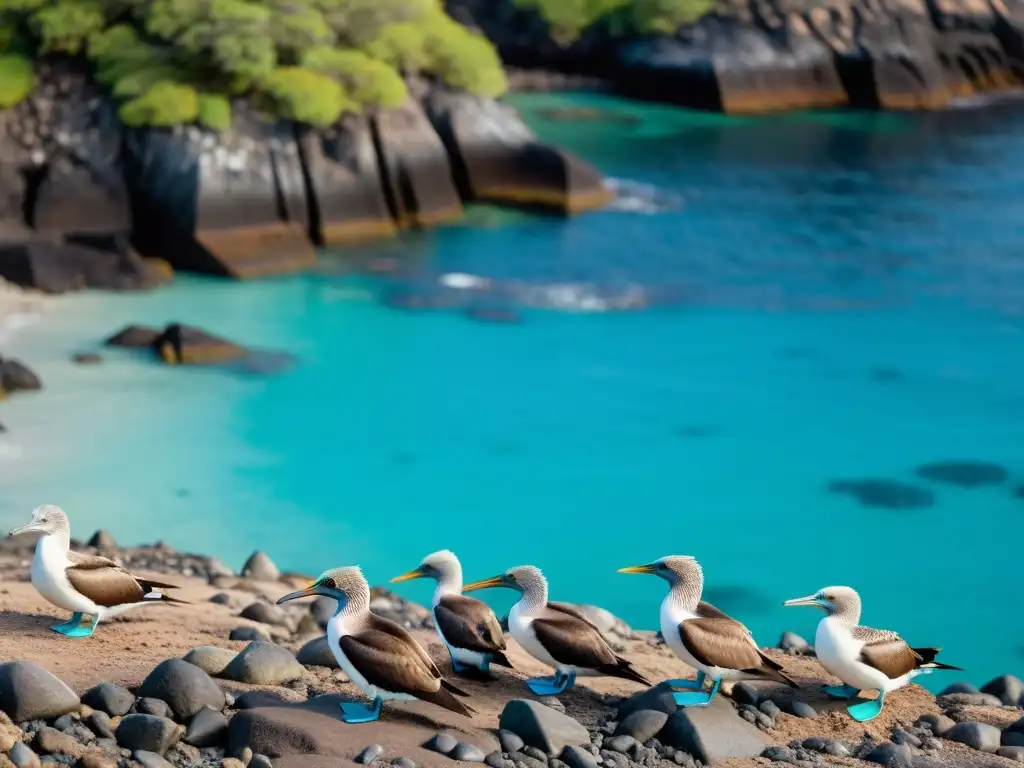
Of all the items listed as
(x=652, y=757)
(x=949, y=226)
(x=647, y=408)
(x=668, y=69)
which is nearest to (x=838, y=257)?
(x=949, y=226)

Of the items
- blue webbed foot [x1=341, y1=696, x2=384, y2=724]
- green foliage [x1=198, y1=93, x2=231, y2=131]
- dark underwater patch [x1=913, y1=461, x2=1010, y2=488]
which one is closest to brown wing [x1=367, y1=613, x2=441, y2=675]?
blue webbed foot [x1=341, y1=696, x2=384, y2=724]

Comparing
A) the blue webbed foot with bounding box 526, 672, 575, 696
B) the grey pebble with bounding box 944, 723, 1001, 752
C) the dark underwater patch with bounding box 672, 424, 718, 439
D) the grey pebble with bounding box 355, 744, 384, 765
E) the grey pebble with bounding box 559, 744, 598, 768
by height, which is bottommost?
the dark underwater patch with bounding box 672, 424, 718, 439

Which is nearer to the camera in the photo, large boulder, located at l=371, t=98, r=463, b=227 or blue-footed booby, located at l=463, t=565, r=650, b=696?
blue-footed booby, located at l=463, t=565, r=650, b=696

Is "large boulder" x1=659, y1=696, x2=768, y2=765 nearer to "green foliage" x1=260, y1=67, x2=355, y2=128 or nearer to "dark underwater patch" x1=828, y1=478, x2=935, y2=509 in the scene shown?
"dark underwater patch" x1=828, y1=478, x2=935, y2=509

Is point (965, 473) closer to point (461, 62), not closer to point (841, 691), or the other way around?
point (841, 691)

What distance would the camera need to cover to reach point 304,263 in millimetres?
27312

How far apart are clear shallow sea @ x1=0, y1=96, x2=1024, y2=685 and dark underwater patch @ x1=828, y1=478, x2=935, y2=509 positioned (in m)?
0.18

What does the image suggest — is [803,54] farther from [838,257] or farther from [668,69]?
[838,257]

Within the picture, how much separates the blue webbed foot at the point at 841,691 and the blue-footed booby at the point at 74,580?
14.9 ft

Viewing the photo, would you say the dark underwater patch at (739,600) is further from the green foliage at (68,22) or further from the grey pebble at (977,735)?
the green foliage at (68,22)

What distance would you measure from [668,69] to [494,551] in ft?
112

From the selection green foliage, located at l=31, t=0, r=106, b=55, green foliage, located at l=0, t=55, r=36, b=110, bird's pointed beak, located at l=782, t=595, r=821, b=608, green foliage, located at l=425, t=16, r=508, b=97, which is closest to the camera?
bird's pointed beak, located at l=782, t=595, r=821, b=608

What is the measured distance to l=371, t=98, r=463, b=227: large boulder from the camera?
29672mm

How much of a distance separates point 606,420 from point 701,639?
40.3 ft
